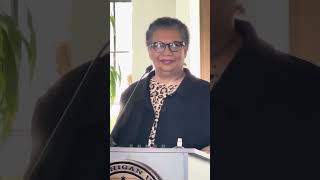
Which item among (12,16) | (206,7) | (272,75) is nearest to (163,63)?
(206,7)

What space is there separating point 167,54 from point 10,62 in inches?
21.8

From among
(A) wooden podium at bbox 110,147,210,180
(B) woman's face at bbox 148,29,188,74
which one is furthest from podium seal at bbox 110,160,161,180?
(B) woman's face at bbox 148,29,188,74

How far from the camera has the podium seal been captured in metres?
1.59

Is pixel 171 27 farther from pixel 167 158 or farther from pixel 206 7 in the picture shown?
pixel 167 158

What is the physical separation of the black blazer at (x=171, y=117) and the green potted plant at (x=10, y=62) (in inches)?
14.1

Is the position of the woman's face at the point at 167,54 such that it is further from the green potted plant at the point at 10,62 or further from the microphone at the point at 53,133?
the green potted plant at the point at 10,62

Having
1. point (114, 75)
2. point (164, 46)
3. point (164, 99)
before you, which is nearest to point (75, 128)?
point (114, 75)

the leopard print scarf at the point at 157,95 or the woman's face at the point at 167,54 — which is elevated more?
the woman's face at the point at 167,54

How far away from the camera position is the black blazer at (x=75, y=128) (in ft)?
5.16

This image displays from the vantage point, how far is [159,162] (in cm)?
158

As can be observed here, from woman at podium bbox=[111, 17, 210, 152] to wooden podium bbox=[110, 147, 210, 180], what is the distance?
29 millimetres

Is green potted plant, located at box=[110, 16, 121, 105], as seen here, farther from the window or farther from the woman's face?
the woman's face

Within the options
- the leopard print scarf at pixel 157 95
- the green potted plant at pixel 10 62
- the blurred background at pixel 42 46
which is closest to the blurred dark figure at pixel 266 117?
the leopard print scarf at pixel 157 95

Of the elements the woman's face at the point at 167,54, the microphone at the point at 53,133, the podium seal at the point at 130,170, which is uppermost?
the woman's face at the point at 167,54
